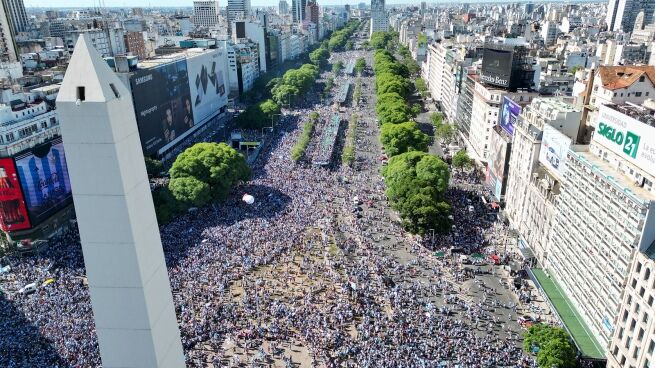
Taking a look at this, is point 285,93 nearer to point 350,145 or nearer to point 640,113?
point 350,145

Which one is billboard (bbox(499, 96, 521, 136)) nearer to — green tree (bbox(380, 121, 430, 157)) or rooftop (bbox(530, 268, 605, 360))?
green tree (bbox(380, 121, 430, 157))

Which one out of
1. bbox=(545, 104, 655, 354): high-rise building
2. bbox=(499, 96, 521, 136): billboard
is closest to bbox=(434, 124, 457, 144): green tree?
bbox=(499, 96, 521, 136): billboard

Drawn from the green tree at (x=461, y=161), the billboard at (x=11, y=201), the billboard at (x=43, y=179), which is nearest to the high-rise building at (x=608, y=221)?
the green tree at (x=461, y=161)

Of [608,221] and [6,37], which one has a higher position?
[6,37]

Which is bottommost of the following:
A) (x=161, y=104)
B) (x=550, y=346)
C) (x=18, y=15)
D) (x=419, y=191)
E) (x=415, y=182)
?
(x=550, y=346)

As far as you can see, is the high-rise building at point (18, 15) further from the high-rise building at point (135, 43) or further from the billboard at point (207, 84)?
the billboard at point (207, 84)

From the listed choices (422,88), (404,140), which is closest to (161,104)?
(404,140)
